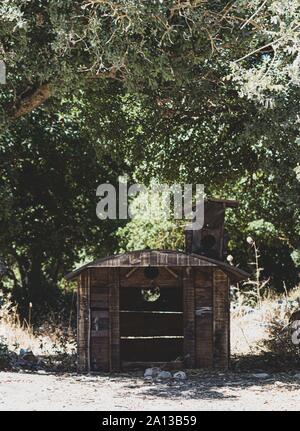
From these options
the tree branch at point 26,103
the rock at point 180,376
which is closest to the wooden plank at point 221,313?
the rock at point 180,376

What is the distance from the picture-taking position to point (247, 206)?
700 inches

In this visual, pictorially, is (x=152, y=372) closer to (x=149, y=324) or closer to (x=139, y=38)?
(x=149, y=324)

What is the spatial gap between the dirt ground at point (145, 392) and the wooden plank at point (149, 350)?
2.74 feet

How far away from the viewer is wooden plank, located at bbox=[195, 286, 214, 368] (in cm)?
1127

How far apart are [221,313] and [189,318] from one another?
1.48 feet

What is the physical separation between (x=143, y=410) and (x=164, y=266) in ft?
11.0

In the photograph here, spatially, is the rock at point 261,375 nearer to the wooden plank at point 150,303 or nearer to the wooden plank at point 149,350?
the wooden plank at point 149,350

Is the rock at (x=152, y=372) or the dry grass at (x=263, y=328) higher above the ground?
the dry grass at (x=263, y=328)

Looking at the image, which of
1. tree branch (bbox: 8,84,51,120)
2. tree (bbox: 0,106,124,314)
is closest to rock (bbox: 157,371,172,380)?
tree branch (bbox: 8,84,51,120)

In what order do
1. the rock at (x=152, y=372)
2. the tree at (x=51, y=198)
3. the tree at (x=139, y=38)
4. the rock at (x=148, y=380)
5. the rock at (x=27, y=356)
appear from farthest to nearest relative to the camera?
the tree at (x=51, y=198), the rock at (x=27, y=356), the rock at (x=152, y=372), the rock at (x=148, y=380), the tree at (x=139, y=38)

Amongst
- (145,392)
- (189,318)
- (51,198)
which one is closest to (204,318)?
(189,318)

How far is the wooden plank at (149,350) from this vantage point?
39.1 feet

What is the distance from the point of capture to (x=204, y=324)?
1129 centimetres

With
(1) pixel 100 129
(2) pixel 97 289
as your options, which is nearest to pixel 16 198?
(1) pixel 100 129
